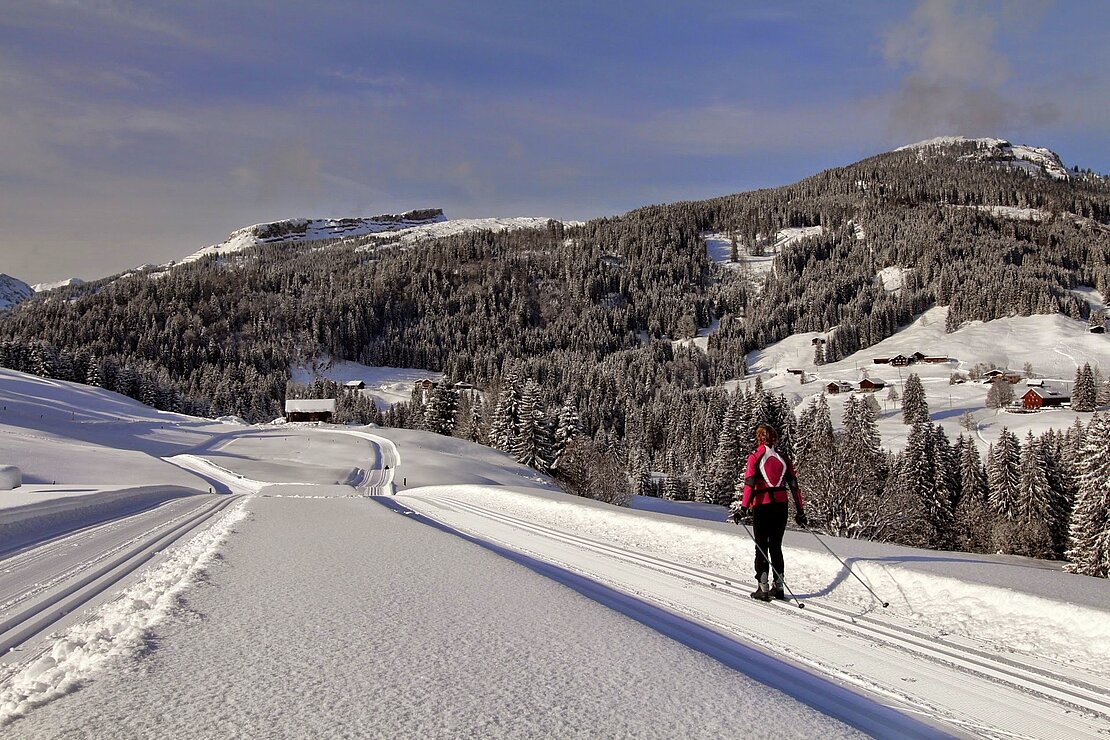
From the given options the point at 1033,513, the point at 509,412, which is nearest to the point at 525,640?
the point at 1033,513

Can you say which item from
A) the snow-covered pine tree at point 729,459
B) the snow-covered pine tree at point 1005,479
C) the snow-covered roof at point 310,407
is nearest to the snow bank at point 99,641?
the snow-covered pine tree at point 1005,479

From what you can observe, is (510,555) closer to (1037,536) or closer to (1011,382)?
(1037,536)

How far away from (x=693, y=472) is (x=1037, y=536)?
50738 millimetres

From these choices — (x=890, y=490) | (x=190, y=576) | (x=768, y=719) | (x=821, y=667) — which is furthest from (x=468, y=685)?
(x=890, y=490)

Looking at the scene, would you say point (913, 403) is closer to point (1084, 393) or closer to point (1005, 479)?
point (1084, 393)

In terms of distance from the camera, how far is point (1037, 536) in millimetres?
38812

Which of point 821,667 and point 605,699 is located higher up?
point 605,699

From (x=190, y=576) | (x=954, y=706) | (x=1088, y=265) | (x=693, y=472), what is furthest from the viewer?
(x=1088, y=265)

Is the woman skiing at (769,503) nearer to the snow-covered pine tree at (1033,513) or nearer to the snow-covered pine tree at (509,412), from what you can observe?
the snow-covered pine tree at (1033,513)

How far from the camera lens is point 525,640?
418cm

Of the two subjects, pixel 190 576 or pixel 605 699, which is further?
pixel 190 576

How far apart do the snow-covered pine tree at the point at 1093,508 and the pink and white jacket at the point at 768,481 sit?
→ 26.7 metres

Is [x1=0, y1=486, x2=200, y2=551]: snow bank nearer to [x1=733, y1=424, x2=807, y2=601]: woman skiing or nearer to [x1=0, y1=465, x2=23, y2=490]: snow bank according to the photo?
[x1=0, y1=465, x2=23, y2=490]: snow bank

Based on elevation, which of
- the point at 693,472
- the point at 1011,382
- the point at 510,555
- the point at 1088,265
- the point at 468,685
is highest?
the point at 1088,265
